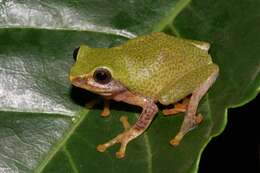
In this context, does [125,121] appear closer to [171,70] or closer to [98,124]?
[98,124]

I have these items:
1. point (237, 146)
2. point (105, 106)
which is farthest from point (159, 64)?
point (237, 146)

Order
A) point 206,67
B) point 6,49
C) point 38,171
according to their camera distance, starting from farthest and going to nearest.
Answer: point 206,67 < point 6,49 < point 38,171

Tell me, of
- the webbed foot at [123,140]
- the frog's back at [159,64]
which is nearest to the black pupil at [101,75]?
the frog's back at [159,64]

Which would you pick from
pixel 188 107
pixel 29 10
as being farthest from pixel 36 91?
pixel 188 107

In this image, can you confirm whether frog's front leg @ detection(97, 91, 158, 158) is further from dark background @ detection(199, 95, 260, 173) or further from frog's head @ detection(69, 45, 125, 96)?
dark background @ detection(199, 95, 260, 173)

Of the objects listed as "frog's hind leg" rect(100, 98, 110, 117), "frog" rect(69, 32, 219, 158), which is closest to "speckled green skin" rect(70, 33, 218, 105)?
"frog" rect(69, 32, 219, 158)

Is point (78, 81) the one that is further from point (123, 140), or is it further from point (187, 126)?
point (187, 126)

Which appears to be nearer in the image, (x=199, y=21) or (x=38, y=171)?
(x=38, y=171)
